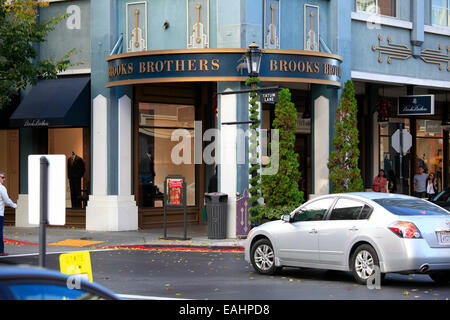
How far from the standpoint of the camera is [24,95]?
2336 cm

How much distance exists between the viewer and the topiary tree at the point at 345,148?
21.6 meters

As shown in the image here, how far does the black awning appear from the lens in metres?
21.5

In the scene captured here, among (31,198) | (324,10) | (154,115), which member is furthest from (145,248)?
(31,198)

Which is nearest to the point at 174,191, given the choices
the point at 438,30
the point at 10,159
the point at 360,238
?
the point at 10,159

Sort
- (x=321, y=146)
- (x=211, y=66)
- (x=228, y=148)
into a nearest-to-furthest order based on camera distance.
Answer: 1. (x=211, y=66)
2. (x=228, y=148)
3. (x=321, y=146)

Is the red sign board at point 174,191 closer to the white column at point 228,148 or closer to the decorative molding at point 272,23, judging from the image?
the white column at point 228,148

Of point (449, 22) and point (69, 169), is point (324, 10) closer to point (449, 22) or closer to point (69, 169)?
point (449, 22)

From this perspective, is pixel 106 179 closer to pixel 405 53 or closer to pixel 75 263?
pixel 405 53

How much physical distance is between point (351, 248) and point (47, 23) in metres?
13.7

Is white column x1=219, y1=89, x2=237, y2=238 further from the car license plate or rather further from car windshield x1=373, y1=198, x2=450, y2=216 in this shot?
the car license plate

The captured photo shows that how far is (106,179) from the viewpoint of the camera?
21.7 m

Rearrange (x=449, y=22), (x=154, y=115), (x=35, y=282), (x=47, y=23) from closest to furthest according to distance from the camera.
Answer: (x=35, y=282) < (x=47, y=23) < (x=154, y=115) < (x=449, y=22)

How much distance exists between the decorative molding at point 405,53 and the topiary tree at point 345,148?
338 cm

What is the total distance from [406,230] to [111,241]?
1037 cm
